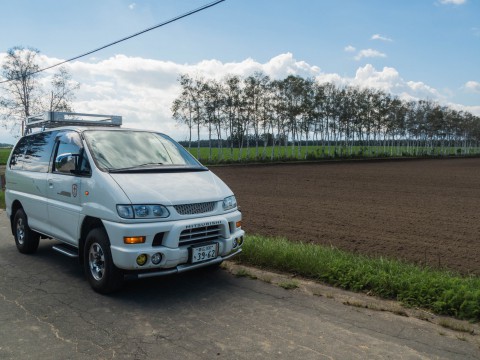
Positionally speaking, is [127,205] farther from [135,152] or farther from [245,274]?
[245,274]

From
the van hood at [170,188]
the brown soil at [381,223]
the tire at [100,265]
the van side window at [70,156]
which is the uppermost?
the van side window at [70,156]

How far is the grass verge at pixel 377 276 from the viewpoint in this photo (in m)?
4.34

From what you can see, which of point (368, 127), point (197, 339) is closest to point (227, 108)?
point (368, 127)

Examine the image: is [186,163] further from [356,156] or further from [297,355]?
[356,156]

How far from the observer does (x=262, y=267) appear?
6043mm

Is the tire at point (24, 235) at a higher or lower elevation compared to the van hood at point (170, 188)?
lower

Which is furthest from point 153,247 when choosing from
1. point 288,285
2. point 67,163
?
point 67,163

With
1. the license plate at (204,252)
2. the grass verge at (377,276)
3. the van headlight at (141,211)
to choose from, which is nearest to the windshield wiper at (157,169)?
the van headlight at (141,211)

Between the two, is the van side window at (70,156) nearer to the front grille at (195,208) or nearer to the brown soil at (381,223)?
the front grille at (195,208)

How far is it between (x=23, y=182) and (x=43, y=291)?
8.40ft

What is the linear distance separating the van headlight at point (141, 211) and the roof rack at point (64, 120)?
3.37m

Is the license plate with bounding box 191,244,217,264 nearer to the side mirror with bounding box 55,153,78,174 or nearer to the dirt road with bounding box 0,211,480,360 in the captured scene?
the dirt road with bounding box 0,211,480,360

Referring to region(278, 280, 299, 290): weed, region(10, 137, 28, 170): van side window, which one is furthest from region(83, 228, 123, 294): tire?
region(10, 137, 28, 170): van side window

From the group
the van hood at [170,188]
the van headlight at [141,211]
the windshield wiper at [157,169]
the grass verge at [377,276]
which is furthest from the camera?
the windshield wiper at [157,169]
